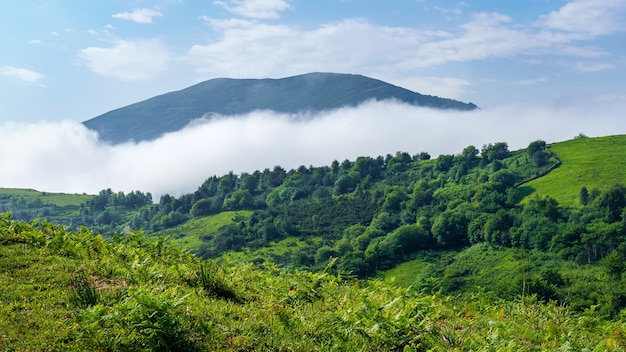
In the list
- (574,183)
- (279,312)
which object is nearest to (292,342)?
(279,312)

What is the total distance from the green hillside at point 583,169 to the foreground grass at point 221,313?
147 m

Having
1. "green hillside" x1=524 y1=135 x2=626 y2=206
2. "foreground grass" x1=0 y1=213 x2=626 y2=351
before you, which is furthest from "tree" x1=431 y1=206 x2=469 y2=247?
"foreground grass" x1=0 y1=213 x2=626 y2=351

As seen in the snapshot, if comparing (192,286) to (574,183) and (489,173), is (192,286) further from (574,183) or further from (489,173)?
(489,173)

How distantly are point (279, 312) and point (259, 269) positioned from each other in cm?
530

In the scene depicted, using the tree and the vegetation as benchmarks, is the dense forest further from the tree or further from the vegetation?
the vegetation

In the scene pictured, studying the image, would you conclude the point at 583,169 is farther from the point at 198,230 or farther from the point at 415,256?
the point at 198,230

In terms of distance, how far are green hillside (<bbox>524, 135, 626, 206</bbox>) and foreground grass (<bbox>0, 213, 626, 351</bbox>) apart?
481ft

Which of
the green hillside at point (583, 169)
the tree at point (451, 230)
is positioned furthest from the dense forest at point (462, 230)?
the green hillside at point (583, 169)

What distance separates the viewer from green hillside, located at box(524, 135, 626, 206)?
150 meters

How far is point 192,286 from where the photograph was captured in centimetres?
1002

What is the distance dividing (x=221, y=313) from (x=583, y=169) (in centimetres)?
17738

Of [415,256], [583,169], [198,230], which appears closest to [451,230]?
[415,256]

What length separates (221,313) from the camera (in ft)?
27.6

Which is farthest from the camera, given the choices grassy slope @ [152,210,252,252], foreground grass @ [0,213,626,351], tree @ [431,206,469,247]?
grassy slope @ [152,210,252,252]
